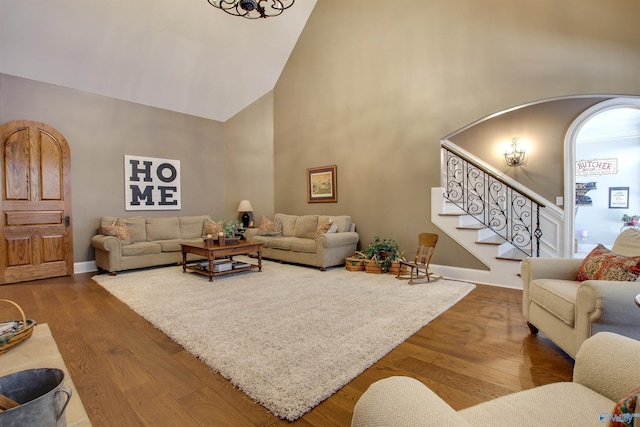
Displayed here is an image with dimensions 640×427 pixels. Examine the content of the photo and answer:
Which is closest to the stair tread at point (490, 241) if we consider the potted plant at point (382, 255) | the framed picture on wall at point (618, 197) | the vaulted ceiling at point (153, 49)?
the potted plant at point (382, 255)

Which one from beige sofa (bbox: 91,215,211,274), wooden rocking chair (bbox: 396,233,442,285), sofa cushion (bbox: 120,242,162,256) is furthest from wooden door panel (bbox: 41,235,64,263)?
wooden rocking chair (bbox: 396,233,442,285)

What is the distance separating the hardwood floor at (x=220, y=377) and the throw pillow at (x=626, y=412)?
49.9 inches

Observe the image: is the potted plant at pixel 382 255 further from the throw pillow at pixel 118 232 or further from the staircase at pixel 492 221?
the throw pillow at pixel 118 232

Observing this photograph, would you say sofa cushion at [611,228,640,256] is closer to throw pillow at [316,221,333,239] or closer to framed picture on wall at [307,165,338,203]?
throw pillow at [316,221,333,239]

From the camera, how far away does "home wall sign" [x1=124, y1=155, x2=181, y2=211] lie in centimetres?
602

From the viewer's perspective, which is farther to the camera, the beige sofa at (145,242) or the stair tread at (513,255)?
the beige sofa at (145,242)

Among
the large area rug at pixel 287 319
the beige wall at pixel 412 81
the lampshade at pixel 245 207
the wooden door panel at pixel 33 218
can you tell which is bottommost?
the large area rug at pixel 287 319

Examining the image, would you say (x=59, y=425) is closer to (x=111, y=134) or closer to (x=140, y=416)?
(x=140, y=416)

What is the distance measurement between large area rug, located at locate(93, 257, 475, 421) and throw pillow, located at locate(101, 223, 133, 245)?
0.61 m

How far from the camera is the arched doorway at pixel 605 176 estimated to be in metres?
6.45

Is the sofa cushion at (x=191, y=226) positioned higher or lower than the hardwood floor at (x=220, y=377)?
higher

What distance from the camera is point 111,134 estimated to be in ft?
19.1

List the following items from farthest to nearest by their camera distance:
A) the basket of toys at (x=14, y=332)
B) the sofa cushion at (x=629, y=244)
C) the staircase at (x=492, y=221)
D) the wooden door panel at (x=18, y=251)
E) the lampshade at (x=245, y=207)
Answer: the lampshade at (x=245, y=207), the wooden door panel at (x=18, y=251), the staircase at (x=492, y=221), the sofa cushion at (x=629, y=244), the basket of toys at (x=14, y=332)

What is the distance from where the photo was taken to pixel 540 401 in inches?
39.6
